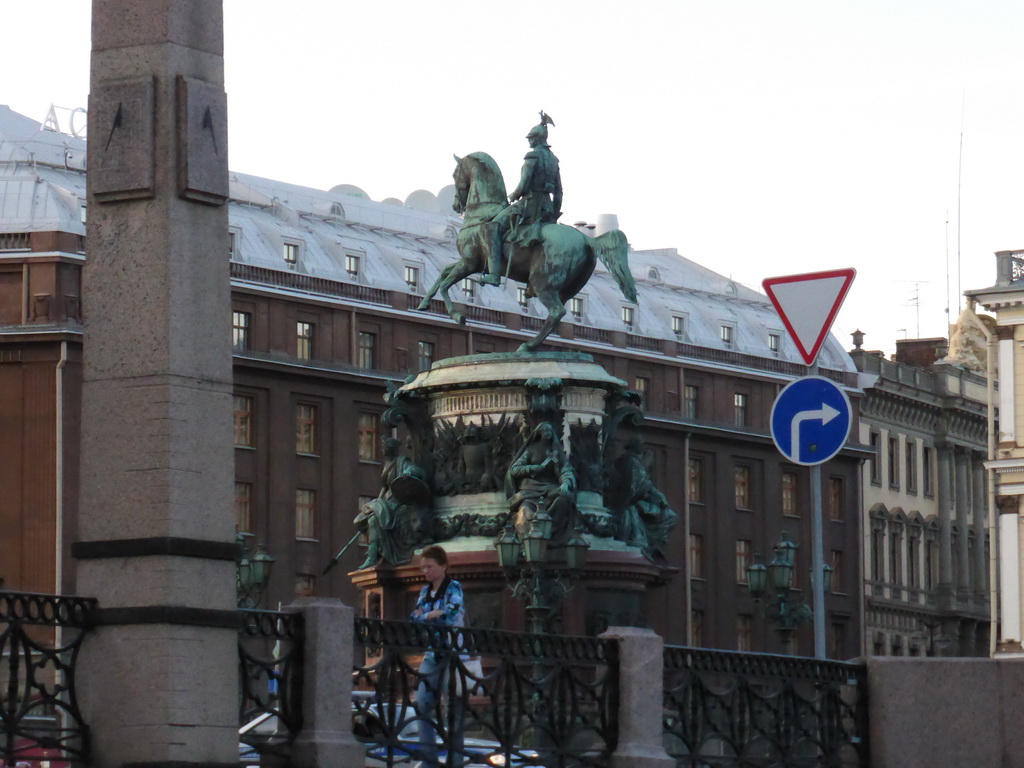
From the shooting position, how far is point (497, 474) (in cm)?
3250

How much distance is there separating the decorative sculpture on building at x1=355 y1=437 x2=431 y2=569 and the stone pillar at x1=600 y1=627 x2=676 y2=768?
1373 cm

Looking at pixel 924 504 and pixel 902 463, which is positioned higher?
pixel 902 463

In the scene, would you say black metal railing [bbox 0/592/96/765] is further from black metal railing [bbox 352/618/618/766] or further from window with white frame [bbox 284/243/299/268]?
window with white frame [bbox 284/243/299/268]

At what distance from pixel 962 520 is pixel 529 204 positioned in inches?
2951

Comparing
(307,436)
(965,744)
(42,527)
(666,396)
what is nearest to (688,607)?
(666,396)

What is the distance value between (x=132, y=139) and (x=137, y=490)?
1.98 m

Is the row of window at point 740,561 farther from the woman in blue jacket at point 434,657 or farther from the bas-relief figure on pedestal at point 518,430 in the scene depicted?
the woman in blue jacket at point 434,657

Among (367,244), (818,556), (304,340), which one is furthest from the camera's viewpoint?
(367,244)

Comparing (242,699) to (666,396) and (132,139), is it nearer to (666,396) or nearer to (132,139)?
(132,139)

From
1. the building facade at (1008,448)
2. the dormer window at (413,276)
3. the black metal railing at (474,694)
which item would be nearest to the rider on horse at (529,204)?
the black metal railing at (474,694)

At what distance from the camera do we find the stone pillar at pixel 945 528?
105188mm

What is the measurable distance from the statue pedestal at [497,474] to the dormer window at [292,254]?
46.8 meters

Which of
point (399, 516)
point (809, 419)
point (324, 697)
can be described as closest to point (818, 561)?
point (809, 419)

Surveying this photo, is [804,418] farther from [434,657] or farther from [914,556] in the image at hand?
[914,556]
